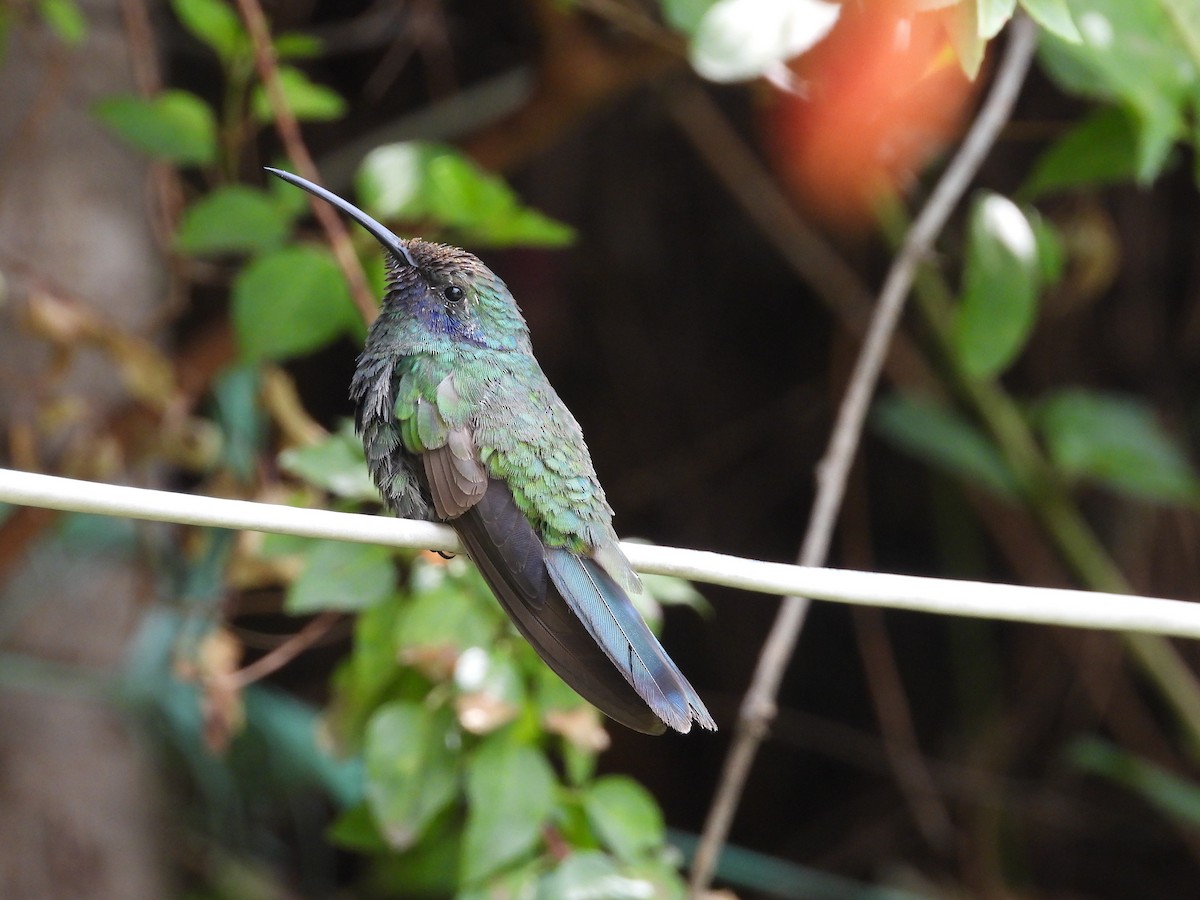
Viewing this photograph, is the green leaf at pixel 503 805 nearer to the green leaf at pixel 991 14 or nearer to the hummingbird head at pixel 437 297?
the hummingbird head at pixel 437 297

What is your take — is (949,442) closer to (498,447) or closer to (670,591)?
(670,591)

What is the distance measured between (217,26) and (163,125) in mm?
202

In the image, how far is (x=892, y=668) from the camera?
15.5ft

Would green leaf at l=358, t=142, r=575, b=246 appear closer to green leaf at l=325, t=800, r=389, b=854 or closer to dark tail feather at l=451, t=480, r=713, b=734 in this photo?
dark tail feather at l=451, t=480, r=713, b=734

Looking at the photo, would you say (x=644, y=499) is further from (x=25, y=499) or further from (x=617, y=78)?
(x=25, y=499)

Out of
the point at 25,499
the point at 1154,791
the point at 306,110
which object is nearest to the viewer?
the point at 25,499

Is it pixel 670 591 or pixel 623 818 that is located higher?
pixel 670 591

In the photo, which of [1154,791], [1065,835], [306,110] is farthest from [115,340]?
[1065,835]

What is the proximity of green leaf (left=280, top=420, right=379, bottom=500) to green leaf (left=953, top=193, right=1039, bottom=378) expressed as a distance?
1139mm

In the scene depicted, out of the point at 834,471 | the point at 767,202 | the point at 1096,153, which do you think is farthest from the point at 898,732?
the point at 834,471

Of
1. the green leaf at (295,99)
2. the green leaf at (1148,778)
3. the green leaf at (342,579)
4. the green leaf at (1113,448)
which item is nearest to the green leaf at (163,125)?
the green leaf at (295,99)

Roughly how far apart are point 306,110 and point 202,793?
1972 mm

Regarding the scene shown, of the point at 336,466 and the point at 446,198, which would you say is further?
the point at 446,198

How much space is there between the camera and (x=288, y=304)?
7.26 feet
